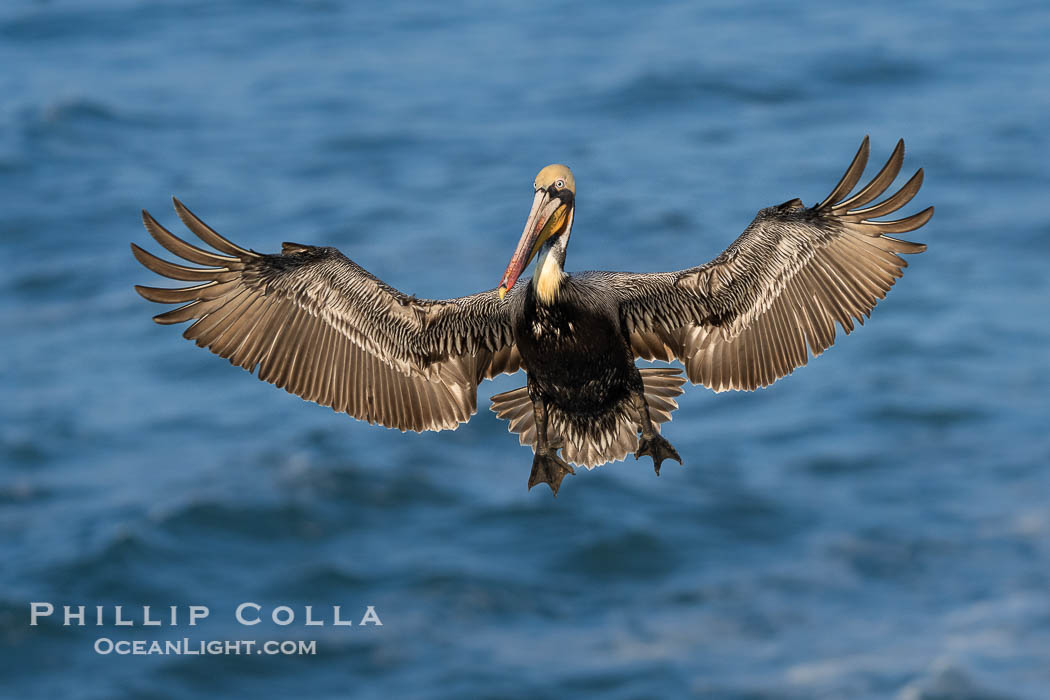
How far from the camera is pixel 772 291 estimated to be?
13.6 metres

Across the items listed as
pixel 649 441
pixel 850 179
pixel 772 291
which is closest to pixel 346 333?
pixel 649 441

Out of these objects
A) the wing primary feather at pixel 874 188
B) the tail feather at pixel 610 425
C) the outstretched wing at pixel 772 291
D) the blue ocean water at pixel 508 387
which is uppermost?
the blue ocean water at pixel 508 387

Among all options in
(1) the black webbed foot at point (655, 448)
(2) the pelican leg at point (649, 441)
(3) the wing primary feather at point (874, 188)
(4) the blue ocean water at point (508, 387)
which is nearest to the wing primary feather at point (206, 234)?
(2) the pelican leg at point (649, 441)

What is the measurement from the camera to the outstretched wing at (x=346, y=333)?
1341cm

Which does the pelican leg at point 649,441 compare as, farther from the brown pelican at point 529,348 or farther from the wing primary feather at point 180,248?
the wing primary feather at point 180,248

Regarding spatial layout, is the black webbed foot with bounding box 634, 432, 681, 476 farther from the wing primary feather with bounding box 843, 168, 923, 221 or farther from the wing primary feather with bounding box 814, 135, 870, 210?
the wing primary feather with bounding box 843, 168, 923, 221

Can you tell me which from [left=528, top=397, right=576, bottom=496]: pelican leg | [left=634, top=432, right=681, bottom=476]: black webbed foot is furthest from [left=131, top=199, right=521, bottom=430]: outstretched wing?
[left=634, top=432, right=681, bottom=476]: black webbed foot

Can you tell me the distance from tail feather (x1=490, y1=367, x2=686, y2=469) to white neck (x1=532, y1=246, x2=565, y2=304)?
145 cm

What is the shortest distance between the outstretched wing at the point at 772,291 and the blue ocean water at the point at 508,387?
170 feet

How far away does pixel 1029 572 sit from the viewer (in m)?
74.7

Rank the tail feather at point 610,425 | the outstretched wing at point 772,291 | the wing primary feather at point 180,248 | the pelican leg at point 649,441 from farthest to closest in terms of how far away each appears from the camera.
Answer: the tail feather at point 610,425 < the outstretched wing at point 772,291 < the pelican leg at point 649,441 < the wing primary feather at point 180,248

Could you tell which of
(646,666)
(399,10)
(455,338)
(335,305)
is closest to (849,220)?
(455,338)

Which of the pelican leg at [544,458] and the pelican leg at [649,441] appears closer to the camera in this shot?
the pelican leg at [649,441]

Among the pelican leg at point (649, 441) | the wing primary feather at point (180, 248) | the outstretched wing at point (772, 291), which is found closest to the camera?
the wing primary feather at point (180, 248)
